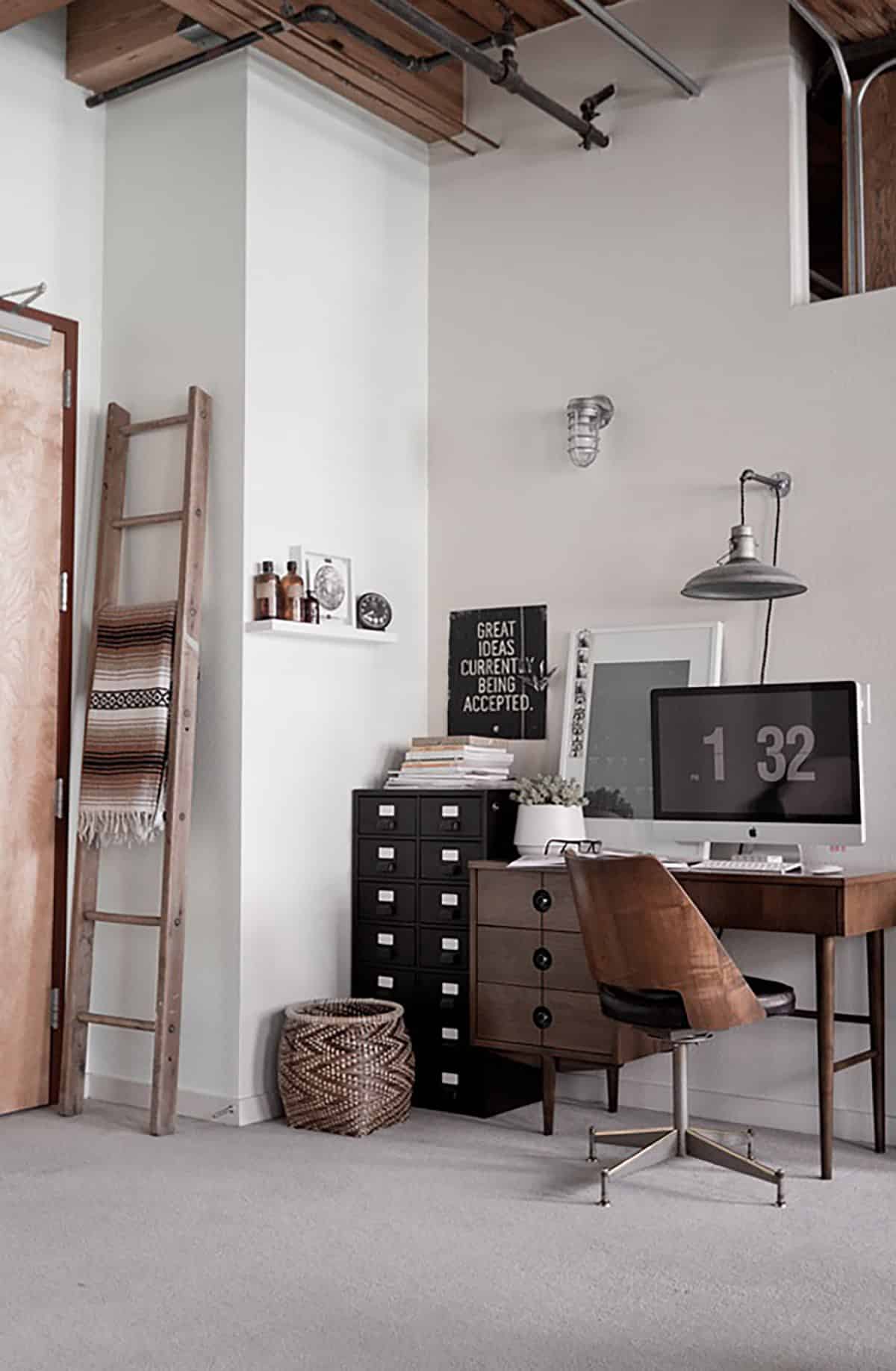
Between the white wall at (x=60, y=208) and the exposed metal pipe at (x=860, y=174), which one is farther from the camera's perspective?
the white wall at (x=60, y=208)

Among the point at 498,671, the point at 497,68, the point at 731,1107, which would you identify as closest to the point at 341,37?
the point at 497,68

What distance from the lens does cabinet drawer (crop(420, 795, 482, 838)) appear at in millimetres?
4570

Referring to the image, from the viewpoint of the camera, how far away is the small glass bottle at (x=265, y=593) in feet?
14.8

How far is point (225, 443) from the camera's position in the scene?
181 inches

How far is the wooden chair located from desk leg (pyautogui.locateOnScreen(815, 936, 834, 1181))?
0.32 ft

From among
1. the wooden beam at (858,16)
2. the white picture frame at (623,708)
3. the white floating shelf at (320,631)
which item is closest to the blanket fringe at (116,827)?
the white floating shelf at (320,631)

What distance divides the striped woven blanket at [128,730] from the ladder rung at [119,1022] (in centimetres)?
52

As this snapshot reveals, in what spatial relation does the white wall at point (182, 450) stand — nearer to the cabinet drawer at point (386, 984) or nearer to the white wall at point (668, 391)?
the cabinet drawer at point (386, 984)

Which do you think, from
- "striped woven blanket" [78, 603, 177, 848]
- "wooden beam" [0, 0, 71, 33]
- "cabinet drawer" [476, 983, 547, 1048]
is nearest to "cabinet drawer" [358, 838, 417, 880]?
"cabinet drawer" [476, 983, 547, 1048]

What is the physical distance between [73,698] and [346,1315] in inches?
98.3

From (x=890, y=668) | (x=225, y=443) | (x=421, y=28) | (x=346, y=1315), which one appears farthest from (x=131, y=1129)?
(x=421, y=28)

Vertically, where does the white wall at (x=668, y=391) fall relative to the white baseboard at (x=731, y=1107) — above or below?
above

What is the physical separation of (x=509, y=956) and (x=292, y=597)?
1.26 m

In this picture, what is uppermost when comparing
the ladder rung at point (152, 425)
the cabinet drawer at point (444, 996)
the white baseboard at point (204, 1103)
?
the ladder rung at point (152, 425)
